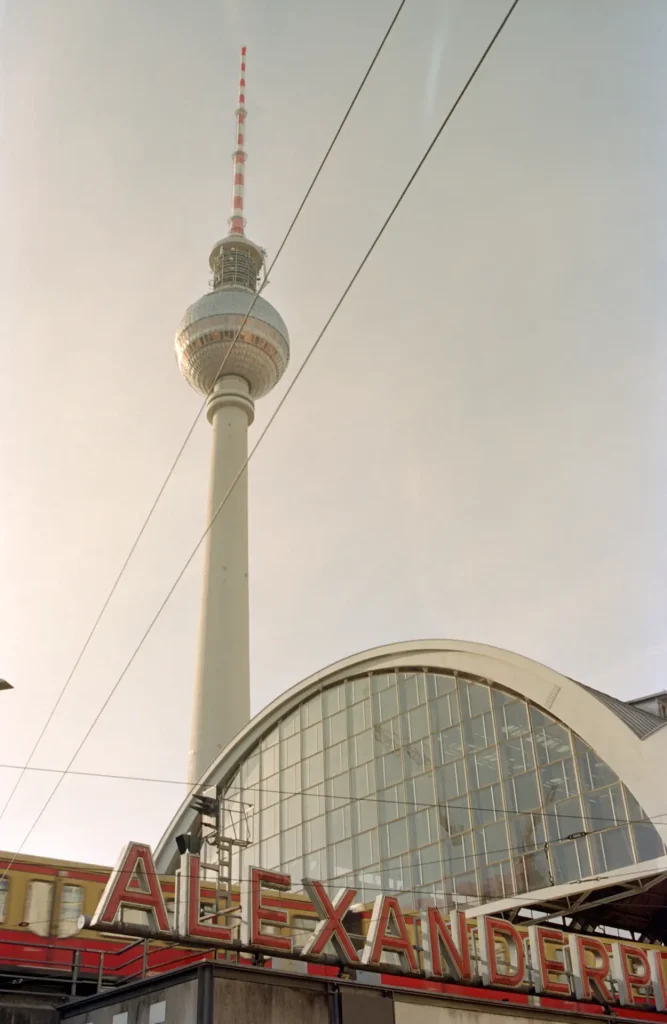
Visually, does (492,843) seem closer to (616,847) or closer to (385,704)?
(616,847)

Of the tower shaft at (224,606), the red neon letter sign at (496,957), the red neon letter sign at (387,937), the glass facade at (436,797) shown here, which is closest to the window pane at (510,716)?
the glass facade at (436,797)

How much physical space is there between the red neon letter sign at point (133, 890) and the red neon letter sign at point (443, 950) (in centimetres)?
594

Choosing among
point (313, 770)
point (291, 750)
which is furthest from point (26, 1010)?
point (291, 750)

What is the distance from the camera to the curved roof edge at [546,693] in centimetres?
3291

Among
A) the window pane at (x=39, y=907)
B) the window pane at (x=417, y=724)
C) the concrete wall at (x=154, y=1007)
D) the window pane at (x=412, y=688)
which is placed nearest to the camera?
the concrete wall at (x=154, y=1007)

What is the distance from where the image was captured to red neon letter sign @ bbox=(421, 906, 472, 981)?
21.8 m

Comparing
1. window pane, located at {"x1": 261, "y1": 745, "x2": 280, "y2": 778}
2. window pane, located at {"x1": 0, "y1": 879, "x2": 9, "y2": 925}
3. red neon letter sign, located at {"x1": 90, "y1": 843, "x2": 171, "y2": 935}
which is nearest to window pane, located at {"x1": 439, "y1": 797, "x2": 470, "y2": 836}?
window pane, located at {"x1": 261, "y1": 745, "x2": 280, "y2": 778}

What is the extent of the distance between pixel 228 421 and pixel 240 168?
2721 centimetres

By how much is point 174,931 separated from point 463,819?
2075 cm

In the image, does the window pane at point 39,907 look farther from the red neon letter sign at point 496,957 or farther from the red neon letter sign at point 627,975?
the red neon letter sign at point 627,975

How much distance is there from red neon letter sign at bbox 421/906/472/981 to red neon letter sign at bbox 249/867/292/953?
3324 millimetres

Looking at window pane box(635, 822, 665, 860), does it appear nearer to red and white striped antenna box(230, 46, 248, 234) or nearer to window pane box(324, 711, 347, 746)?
window pane box(324, 711, 347, 746)

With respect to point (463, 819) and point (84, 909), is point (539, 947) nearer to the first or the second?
point (84, 909)

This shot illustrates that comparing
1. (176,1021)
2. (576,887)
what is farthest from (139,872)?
(576,887)
